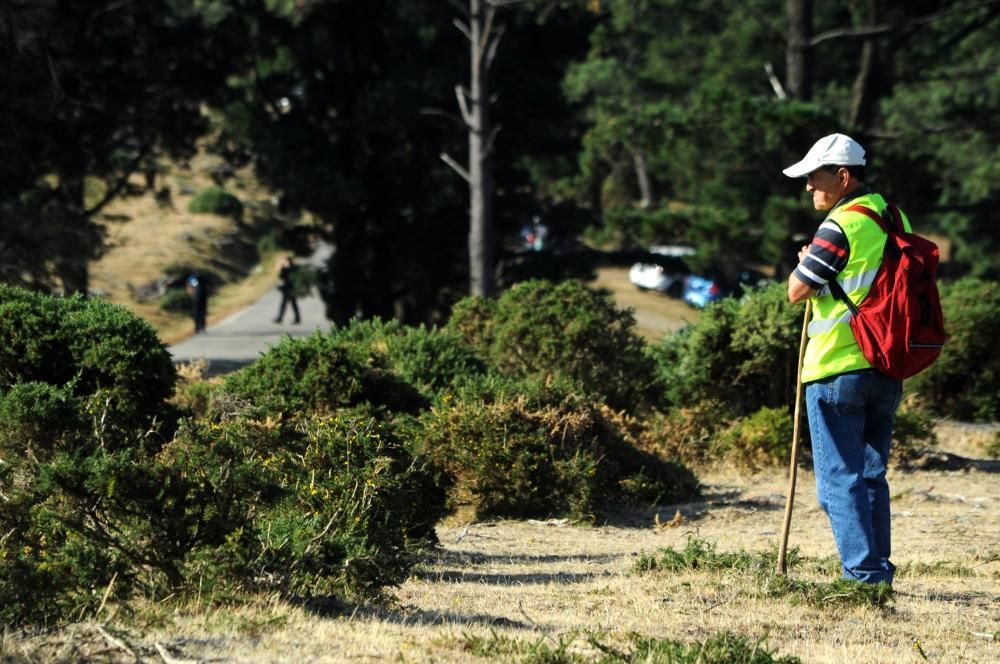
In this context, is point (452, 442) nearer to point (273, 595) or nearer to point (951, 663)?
point (273, 595)

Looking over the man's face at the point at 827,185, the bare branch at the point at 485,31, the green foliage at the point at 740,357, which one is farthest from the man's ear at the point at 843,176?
the bare branch at the point at 485,31

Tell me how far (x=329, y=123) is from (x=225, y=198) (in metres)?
34.2

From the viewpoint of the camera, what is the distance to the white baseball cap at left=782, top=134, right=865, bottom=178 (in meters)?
6.40

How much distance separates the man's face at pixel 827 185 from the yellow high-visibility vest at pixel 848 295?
0.11 metres

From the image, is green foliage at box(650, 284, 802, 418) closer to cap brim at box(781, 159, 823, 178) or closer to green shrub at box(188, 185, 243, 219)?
cap brim at box(781, 159, 823, 178)

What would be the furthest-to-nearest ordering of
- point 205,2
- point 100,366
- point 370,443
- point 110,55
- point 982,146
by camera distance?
point 982,146 < point 205,2 < point 110,55 < point 100,366 < point 370,443

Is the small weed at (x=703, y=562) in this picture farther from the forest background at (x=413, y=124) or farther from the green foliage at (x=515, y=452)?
the forest background at (x=413, y=124)

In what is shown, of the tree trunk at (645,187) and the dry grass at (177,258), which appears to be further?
the tree trunk at (645,187)

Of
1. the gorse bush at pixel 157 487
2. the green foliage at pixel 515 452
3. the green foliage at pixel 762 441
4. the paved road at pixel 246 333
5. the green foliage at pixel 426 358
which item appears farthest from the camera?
the paved road at pixel 246 333

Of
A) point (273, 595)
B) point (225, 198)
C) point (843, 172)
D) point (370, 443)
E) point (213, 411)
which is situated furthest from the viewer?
point (225, 198)

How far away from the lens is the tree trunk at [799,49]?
26375 mm

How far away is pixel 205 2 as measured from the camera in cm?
4106

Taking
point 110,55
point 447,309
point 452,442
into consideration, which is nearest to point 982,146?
point 447,309

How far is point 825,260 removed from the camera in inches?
243
